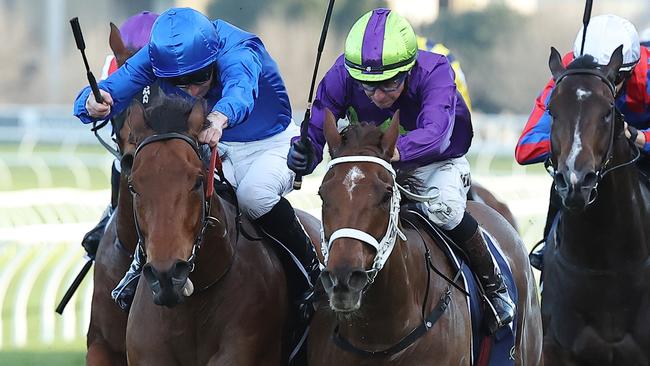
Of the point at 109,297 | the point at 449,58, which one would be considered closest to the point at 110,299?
the point at 109,297

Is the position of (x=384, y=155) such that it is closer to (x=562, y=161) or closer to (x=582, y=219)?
(x=562, y=161)

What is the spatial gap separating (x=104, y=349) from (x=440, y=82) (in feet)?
6.75

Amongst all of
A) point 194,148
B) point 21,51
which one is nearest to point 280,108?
point 194,148

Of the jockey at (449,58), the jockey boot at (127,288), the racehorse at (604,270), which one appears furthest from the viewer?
the jockey at (449,58)

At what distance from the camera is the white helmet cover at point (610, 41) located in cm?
646

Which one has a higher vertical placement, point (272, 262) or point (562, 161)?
point (562, 161)

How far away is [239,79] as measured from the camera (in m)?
5.73

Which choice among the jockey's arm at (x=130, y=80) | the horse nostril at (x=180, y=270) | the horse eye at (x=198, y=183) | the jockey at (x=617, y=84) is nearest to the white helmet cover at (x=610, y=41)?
the jockey at (x=617, y=84)

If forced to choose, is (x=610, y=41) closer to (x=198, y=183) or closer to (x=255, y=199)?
(x=255, y=199)

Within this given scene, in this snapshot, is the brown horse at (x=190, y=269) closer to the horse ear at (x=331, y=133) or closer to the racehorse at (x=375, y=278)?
the racehorse at (x=375, y=278)

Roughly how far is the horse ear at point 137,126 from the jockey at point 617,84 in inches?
83.3

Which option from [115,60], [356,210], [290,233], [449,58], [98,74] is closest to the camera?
[356,210]

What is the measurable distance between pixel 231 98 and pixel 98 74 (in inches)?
893

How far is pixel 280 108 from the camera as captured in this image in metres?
6.38
